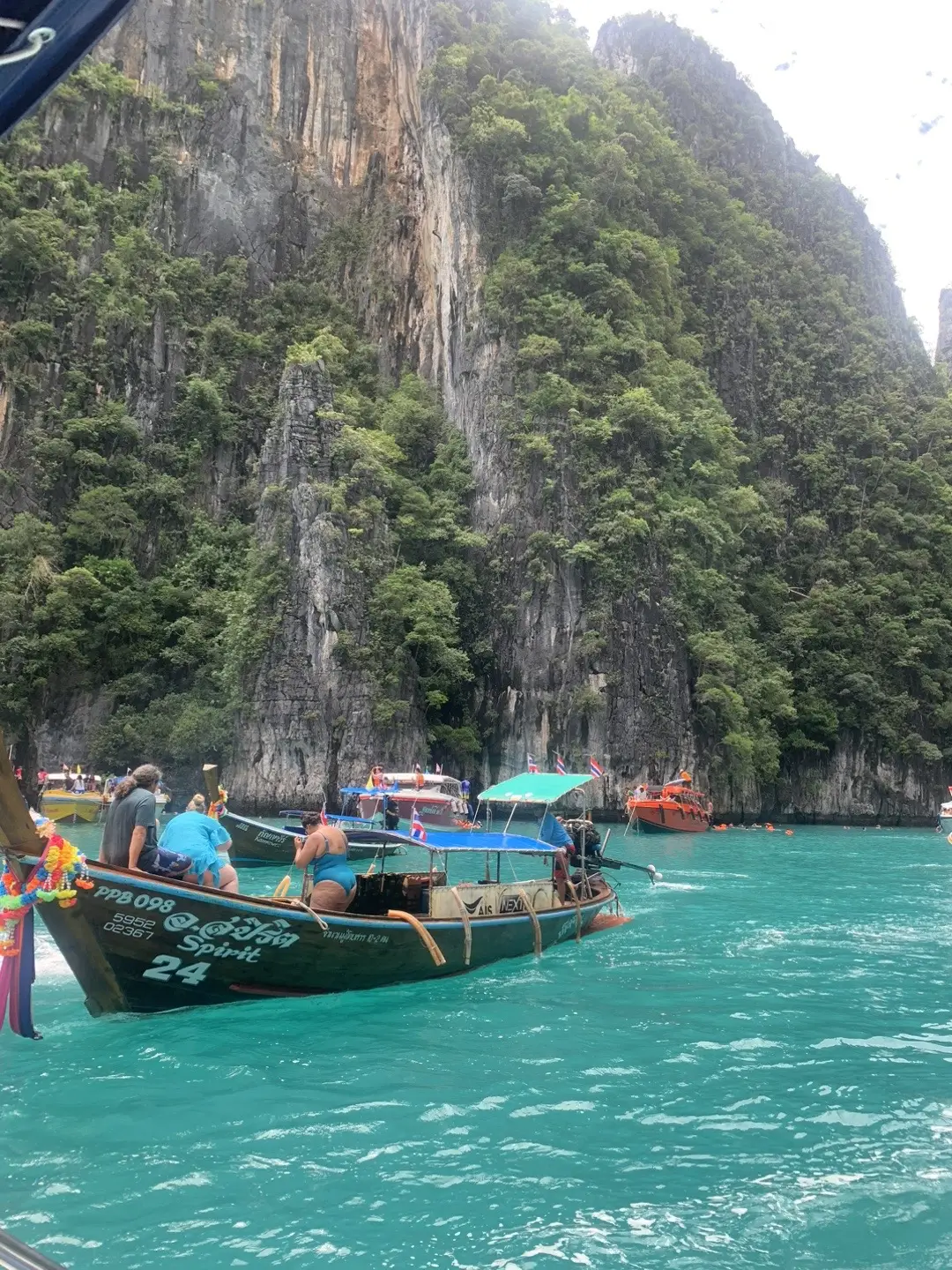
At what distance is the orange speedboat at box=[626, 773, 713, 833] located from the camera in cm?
3453

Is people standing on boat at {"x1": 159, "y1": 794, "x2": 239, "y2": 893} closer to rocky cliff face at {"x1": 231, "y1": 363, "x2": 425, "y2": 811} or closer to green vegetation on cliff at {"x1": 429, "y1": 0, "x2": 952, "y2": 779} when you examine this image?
rocky cliff face at {"x1": 231, "y1": 363, "x2": 425, "y2": 811}

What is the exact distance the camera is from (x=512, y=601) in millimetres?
39844

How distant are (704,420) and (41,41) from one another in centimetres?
4294

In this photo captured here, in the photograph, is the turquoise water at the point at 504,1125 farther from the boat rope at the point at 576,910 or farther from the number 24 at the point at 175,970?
the boat rope at the point at 576,910

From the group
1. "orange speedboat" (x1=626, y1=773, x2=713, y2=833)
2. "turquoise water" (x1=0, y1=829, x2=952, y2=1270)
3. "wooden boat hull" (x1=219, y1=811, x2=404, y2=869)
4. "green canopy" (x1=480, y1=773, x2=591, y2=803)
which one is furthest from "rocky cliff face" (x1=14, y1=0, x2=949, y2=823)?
"turquoise water" (x1=0, y1=829, x2=952, y2=1270)

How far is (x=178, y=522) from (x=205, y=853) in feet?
120

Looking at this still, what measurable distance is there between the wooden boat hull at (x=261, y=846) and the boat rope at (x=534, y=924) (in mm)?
8757

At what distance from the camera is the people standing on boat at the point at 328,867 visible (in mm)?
10109

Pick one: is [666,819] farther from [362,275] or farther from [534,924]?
[362,275]

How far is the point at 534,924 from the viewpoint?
12.6 metres

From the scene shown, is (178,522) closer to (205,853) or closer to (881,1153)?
(205,853)

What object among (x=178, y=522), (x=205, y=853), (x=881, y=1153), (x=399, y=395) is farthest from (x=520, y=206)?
(x=881, y=1153)

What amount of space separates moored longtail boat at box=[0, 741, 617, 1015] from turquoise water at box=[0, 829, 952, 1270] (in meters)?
0.27

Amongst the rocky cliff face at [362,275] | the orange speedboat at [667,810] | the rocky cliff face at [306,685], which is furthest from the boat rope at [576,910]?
the rocky cliff face at [362,275]
